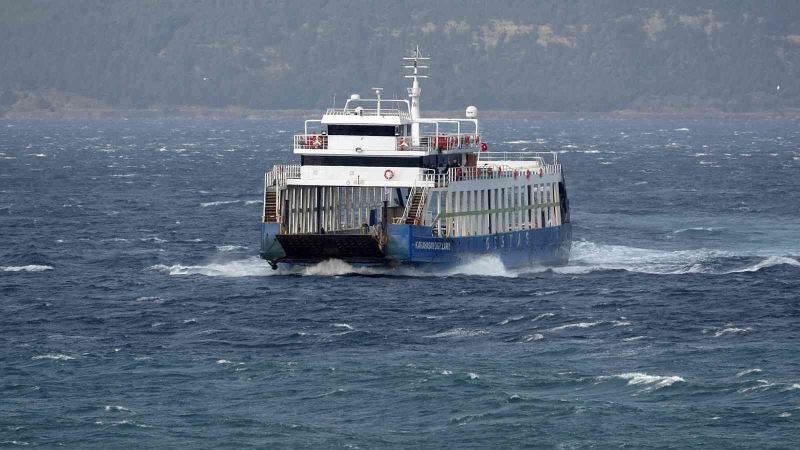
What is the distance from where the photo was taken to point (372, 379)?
5591 cm

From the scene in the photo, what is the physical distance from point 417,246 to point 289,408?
2452 cm

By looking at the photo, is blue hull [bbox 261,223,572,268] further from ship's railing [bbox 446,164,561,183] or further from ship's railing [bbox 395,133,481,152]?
ship's railing [bbox 395,133,481,152]

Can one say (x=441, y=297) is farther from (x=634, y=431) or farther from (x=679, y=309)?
(x=634, y=431)

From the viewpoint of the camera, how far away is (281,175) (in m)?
78.8

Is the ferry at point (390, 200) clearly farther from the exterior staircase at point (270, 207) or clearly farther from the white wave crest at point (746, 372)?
the white wave crest at point (746, 372)

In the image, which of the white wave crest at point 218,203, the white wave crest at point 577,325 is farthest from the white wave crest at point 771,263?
the white wave crest at point 218,203

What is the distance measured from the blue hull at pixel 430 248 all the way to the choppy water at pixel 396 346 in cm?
78

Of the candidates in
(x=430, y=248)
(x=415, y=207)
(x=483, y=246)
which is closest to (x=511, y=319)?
(x=430, y=248)

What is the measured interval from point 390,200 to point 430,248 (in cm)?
841

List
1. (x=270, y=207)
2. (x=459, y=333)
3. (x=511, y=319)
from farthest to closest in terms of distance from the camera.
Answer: (x=270, y=207) → (x=511, y=319) → (x=459, y=333)

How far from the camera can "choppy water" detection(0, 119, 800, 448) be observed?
5038cm

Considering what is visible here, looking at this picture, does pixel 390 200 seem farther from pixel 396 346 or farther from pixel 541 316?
pixel 396 346

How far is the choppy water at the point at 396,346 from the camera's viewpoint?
50375 millimetres

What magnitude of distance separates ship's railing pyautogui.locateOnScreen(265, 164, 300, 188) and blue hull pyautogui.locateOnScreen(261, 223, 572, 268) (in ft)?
8.31
